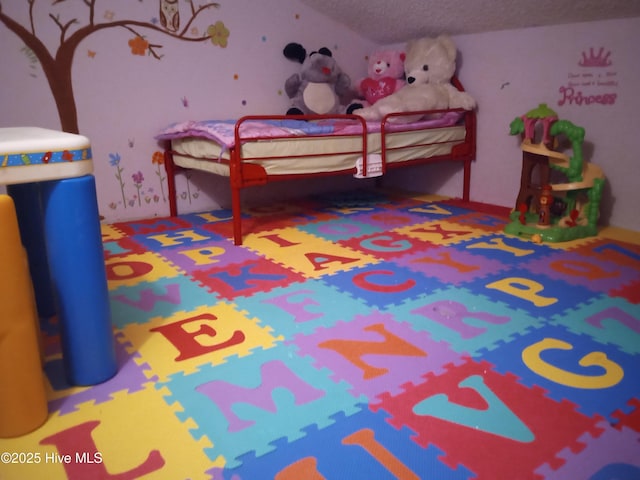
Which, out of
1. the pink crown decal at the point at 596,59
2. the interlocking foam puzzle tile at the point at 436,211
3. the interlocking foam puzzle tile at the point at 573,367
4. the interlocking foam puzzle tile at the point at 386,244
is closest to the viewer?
the interlocking foam puzzle tile at the point at 573,367

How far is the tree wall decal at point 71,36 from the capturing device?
9.87 ft

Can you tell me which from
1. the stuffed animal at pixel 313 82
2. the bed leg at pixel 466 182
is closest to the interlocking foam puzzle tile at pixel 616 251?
the bed leg at pixel 466 182

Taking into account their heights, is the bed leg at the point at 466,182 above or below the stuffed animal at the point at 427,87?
below

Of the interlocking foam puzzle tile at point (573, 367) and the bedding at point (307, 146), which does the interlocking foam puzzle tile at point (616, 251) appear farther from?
the bedding at point (307, 146)

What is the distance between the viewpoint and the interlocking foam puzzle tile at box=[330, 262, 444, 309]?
2152mm

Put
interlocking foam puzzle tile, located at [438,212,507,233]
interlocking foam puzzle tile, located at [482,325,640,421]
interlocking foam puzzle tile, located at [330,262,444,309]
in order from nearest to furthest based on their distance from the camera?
interlocking foam puzzle tile, located at [482,325,640,421]
interlocking foam puzzle tile, located at [330,262,444,309]
interlocking foam puzzle tile, located at [438,212,507,233]

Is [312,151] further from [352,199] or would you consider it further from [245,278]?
[352,199]

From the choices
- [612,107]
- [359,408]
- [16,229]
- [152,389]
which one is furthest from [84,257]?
[612,107]

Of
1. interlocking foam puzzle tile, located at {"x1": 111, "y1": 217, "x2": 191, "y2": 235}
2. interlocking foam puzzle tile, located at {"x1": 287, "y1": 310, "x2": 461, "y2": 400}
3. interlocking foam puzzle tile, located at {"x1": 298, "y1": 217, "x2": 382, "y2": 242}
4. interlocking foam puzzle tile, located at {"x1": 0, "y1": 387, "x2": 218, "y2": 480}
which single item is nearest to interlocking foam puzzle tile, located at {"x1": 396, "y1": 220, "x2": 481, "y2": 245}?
interlocking foam puzzle tile, located at {"x1": 298, "y1": 217, "x2": 382, "y2": 242}

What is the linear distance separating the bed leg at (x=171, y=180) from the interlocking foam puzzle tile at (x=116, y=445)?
234cm

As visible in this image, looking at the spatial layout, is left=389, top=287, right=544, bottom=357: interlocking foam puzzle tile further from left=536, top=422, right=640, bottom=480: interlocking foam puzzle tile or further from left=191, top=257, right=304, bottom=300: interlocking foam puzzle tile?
left=191, top=257, right=304, bottom=300: interlocking foam puzzle tile

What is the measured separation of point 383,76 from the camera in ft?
13.3

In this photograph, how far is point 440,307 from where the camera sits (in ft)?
6.70

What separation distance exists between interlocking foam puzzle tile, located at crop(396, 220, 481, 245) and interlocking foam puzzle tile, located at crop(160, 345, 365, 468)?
154cm
